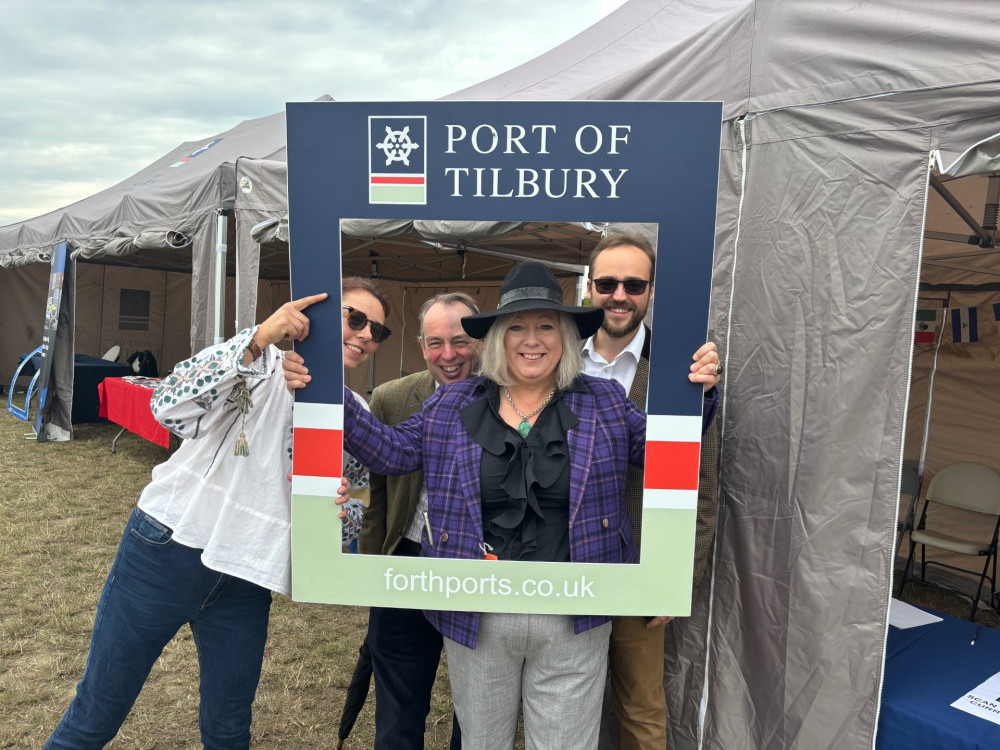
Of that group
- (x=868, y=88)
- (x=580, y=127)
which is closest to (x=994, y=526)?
(x=868, y=88)

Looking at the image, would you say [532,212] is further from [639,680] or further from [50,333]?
[50,333]

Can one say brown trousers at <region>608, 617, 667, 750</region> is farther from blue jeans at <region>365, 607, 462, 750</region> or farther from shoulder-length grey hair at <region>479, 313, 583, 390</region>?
shoulder-length grey hair at <region>479, 313, 583, 390</region>

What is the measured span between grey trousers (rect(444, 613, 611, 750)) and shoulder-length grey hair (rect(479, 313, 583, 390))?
1.80 ft

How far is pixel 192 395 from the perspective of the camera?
5.04 feet

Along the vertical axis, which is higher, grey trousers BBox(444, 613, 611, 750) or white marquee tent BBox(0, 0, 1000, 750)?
white marquee tent BBox(0, 0, 1000, 750)

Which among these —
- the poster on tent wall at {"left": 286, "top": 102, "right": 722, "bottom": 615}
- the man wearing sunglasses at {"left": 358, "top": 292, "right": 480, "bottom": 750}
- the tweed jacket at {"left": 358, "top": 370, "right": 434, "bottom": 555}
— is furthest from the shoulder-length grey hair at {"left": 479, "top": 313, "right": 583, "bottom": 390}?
the tweed jacket at {"left": 358, "top": 370, "right": 434, "bottom": 555}

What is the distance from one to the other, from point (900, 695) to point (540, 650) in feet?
3.73

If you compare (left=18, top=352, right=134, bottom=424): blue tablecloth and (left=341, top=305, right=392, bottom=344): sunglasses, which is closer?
(left=341, top=305, right=392, bottom=344): sunglasses

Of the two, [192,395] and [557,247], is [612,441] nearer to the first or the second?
[192,395]

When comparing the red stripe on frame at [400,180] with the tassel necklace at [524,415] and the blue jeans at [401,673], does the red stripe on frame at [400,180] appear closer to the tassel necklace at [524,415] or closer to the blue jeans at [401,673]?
the tassel necklace at [524,415]

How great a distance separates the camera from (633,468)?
1.94 metres

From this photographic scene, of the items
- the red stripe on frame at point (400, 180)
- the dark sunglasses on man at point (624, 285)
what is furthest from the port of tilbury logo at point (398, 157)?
the dark sunglasses on man at point (624, 285)

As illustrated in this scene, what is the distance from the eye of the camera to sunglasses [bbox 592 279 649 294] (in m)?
1.89

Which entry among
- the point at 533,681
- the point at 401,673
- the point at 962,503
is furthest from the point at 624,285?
the point at 962,503
